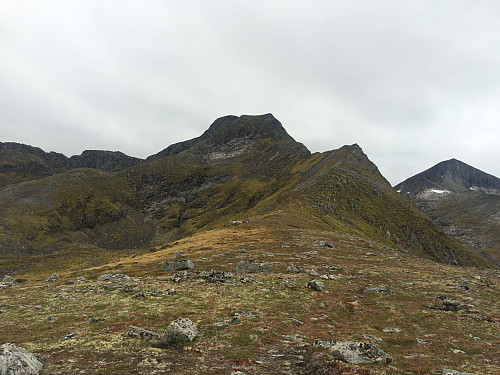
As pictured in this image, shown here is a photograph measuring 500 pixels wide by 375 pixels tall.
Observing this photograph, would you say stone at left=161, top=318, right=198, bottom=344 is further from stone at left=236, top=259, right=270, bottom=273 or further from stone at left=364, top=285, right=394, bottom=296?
stone at left=364, top=285, right=394, bottom=296

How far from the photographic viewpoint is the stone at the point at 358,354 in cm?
1459

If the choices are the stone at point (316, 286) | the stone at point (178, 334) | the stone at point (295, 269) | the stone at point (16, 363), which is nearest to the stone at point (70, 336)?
the stone at point (16, 363)

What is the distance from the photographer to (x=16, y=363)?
1242 centimetres

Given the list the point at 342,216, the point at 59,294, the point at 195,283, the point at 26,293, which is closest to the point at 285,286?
the point at 195,283

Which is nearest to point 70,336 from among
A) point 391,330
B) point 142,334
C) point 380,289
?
point 142,334

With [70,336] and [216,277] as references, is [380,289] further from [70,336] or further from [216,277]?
[70,336]

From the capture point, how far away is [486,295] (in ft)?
105

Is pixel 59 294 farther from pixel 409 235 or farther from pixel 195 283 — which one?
pixel 409 235

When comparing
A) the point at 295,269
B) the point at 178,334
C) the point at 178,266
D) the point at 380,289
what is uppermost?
the point at 178,334

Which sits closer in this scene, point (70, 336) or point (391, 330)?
point (70, 336)

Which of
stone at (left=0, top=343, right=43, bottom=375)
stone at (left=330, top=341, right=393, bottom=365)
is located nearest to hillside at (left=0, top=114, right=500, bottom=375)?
stone at (left=330, top=341, right=393, bottom=365)

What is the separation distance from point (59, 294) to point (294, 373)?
31640 mm

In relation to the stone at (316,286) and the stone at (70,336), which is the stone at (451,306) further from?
the stone at (70,336)

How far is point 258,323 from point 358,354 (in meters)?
8.98
